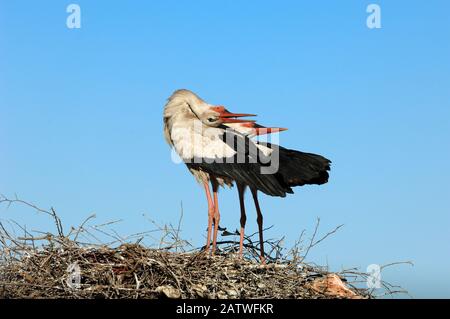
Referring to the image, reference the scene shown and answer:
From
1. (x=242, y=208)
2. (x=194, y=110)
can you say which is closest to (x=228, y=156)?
(x=242, y=208)

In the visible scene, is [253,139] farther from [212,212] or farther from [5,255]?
[5,255]

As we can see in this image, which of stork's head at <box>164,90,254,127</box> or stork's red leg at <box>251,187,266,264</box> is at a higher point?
stork's head at <box>164,90,254,127</box>

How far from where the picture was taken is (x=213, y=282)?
5.61 meters

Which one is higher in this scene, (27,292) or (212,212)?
(212,212)

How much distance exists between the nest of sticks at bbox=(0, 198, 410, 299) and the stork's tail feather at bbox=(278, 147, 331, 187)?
66 cm

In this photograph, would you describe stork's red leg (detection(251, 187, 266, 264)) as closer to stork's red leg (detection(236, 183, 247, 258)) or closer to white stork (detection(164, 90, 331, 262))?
white stork (detection(164, 90, 331, 262))

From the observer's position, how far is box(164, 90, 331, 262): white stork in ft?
21.2

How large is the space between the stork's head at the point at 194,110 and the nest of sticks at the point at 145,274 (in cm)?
143

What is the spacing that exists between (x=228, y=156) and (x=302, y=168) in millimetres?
715

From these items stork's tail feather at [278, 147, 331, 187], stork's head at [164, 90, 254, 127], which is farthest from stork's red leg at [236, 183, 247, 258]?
stork's head at [164, 90, 254, 127]

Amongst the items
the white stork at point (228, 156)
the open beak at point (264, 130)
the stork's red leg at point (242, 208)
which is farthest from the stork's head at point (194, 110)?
the stork's red leg at point (242, 208)
